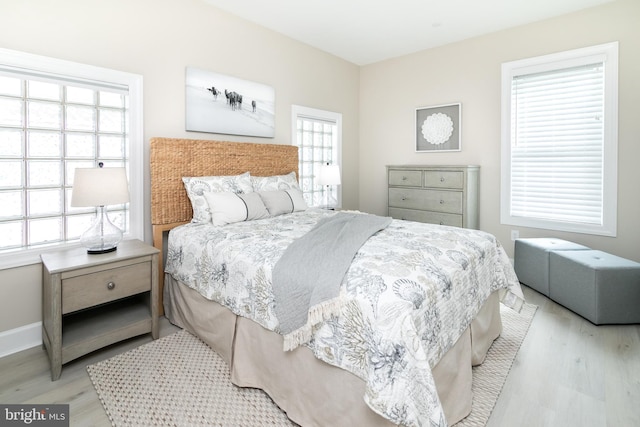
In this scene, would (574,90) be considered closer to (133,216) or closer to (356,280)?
(356,280)

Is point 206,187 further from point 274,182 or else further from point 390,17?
point 390,17

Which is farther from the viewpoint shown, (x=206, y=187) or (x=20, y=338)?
(x=206, y=187)

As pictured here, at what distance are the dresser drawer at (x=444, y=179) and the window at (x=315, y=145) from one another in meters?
1.34

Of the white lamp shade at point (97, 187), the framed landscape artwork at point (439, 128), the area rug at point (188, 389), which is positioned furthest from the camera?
the framed landscape artwork at point (439, 128)

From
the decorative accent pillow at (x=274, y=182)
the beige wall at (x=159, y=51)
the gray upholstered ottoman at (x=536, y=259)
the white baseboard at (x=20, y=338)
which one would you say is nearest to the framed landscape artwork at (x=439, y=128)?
the beige wall at (x=159, y=51)

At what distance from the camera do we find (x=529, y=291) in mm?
3371

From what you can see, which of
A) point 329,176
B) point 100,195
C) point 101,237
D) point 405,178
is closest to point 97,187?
point 100,195

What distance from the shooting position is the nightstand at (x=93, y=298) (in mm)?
1959

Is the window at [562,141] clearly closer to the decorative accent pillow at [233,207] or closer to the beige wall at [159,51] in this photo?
the beige wall at [159,51]

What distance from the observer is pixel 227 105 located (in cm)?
339

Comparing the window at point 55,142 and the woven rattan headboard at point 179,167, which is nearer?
the window at point 55,142

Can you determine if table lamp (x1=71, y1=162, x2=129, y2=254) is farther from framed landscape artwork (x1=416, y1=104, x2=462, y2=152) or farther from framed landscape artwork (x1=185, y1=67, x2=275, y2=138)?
framed landscape artwork (x1=416, y1=104, x2=462, y2=152)

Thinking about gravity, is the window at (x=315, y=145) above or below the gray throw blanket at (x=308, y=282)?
above

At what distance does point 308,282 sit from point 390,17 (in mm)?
3177
